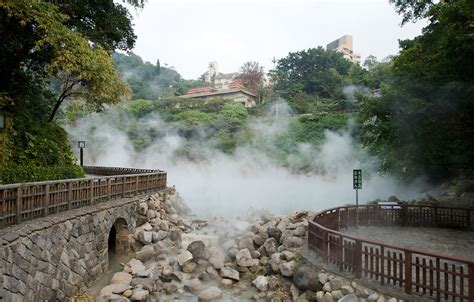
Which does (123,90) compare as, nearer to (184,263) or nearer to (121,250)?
(121,250)

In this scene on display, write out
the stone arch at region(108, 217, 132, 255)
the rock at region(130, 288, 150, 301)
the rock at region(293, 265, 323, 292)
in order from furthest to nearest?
the stone arch at region(108, 217, 132, 255) → the rock at region(130, 288, 150, 301) → the rock at region(293, 265, 323, 292)

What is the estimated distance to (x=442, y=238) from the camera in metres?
11.3

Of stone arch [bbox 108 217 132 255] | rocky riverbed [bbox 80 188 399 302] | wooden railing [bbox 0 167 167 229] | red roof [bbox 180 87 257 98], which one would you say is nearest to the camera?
wooden railing [bbox 0 167 167 229]

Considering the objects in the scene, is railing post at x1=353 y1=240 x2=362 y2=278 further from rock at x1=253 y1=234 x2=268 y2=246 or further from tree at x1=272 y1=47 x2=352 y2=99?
tree at x1=272 y1=47 x2=352 y2=99

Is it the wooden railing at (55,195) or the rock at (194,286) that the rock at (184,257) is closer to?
the rock at (194,286)

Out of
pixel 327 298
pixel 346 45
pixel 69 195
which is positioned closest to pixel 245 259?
pixel 327 298

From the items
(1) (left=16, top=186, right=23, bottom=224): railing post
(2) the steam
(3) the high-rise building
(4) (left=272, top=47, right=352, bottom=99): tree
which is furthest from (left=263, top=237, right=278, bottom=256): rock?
(3) the high-rise building

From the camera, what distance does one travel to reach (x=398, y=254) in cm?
859

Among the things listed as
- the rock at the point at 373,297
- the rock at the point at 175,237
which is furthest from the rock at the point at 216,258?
the rock at the point at 373,297

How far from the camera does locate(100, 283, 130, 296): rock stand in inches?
348

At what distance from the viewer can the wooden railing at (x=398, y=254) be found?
6.16 m

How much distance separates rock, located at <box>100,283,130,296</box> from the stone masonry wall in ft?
2.21

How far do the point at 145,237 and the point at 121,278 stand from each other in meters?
3.08

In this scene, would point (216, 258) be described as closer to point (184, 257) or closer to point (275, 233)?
point (184, 257)
